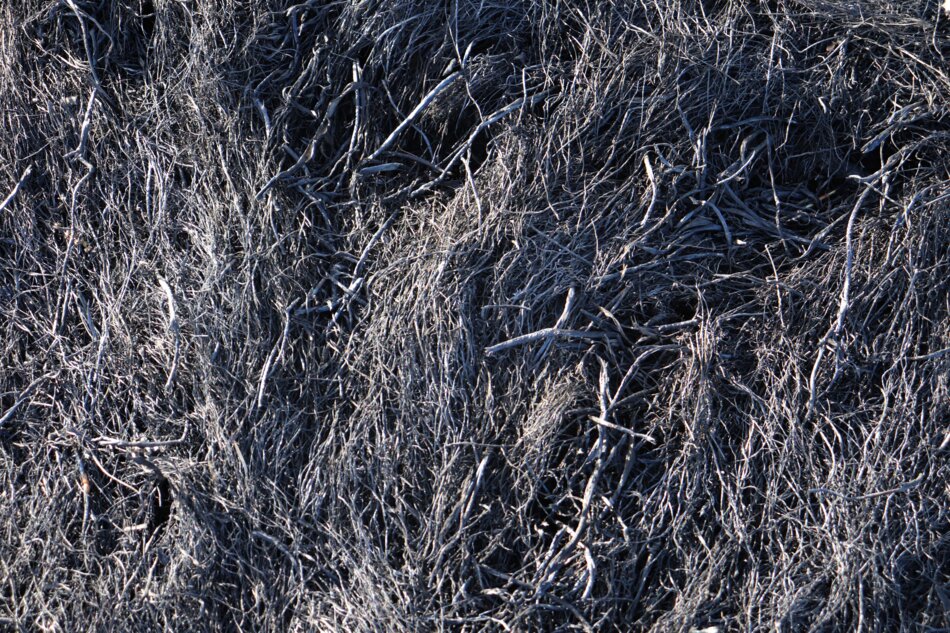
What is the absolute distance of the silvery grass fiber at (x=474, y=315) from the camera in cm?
208

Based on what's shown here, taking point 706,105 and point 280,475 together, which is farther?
point 706,105

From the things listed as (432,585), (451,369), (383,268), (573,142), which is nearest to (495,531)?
(432,585)

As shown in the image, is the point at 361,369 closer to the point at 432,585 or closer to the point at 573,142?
the point at 432,585

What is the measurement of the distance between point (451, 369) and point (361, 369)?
0.76 feet

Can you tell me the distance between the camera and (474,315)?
7.11 feet

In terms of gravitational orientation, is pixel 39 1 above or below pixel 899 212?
above

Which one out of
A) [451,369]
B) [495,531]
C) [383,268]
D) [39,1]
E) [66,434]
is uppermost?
[39,1]

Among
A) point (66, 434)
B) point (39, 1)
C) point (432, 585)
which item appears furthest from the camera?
point (39, 1)

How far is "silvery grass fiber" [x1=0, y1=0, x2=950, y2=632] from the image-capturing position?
208cm

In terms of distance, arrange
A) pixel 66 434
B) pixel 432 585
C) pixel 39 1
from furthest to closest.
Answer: pixel 39 1
pixel 66 434
pixel 432 585

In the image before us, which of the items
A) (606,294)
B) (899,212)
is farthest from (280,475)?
(899,212)

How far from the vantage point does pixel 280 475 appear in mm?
2129

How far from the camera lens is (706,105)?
2.27 meters

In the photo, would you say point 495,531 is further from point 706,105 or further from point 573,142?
point 706,105
